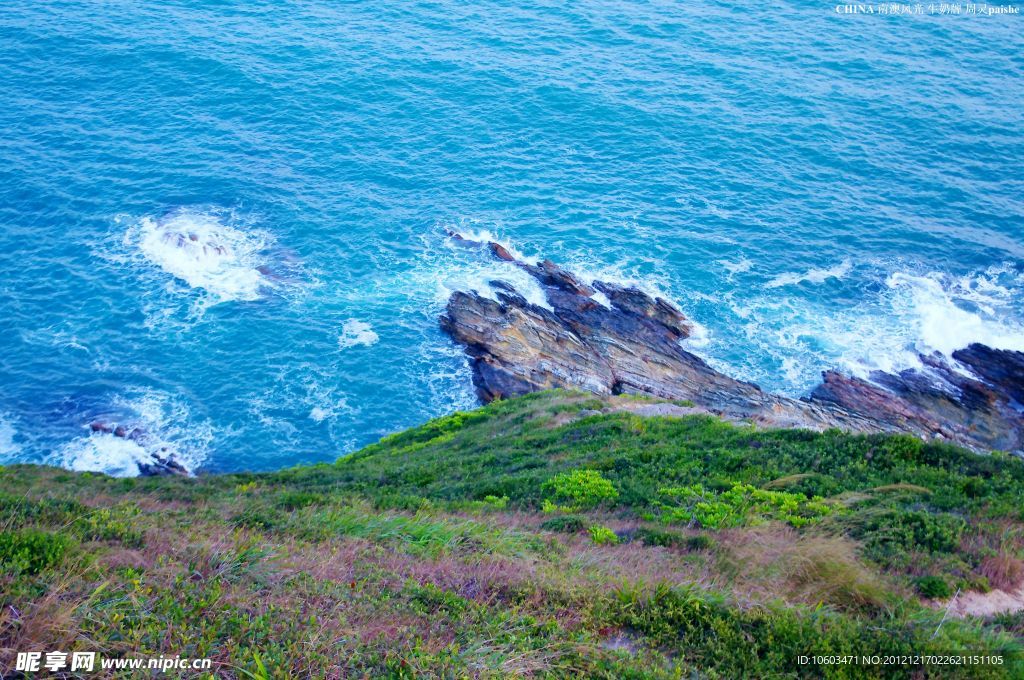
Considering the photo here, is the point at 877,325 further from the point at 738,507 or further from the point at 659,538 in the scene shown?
A: the point at 659,538

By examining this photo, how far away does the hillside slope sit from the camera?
12.4m

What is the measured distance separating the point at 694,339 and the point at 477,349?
15.0 meters

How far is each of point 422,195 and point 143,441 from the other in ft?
99.8

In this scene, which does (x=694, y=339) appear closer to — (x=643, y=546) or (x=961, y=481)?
(x=961, y=481)

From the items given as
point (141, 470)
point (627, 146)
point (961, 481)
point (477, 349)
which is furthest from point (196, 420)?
point (627, 146)

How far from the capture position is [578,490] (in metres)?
24.5

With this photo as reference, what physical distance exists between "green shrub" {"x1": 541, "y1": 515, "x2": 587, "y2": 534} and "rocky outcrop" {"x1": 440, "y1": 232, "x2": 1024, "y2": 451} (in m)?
23.1

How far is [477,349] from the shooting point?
163ft

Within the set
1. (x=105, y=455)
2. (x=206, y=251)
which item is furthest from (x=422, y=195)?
(x=105, y=455)

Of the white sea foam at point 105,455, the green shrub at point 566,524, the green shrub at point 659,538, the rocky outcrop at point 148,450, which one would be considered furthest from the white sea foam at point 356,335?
the green shrub at point 659,538

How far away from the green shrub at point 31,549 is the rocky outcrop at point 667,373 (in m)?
33.1

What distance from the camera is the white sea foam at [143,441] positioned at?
41.2m

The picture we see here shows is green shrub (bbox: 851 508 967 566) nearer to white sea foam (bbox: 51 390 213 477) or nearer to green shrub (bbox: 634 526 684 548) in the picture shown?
green shrub (bbox: 634 526 684 548)

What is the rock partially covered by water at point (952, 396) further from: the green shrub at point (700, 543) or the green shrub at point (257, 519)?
the green shrub at point (257, 519)
